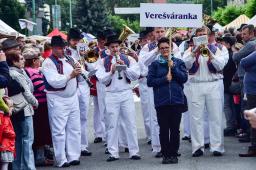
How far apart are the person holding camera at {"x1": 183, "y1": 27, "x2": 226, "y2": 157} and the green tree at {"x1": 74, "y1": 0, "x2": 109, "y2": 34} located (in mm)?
61937

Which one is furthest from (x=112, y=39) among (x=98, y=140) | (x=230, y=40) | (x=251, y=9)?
(x=251, y=9)

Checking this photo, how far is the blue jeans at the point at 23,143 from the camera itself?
9.45 m

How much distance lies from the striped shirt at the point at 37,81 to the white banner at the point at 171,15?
1957mm

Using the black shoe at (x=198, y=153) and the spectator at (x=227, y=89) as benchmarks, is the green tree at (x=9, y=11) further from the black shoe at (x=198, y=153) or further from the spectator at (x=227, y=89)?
the black shoe at (x=198, y=153)

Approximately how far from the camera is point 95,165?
11.0 m

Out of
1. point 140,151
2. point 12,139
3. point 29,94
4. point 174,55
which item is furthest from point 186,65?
point 12,139

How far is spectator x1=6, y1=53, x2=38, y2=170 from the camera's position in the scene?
921 centimetres

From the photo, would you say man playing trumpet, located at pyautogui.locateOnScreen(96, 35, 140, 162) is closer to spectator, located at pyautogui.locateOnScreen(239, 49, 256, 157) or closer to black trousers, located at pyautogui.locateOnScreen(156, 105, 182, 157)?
black trousers, located at pyautogui.locateOnScreen(156, 105, 182, 157)

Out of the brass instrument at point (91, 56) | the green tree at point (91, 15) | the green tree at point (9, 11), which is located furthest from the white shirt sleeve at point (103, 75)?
the green tree at point (91, 15)

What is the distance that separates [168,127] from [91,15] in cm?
6344

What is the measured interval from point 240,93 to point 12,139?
588 cm

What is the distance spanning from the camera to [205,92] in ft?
37.4

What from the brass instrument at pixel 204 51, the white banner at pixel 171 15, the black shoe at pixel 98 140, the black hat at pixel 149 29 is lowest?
the black shoe at pixel 98 140

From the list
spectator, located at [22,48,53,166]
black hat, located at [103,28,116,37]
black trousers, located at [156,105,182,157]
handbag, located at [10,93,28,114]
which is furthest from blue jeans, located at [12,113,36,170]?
black hat, located at [103,28,116,37]
